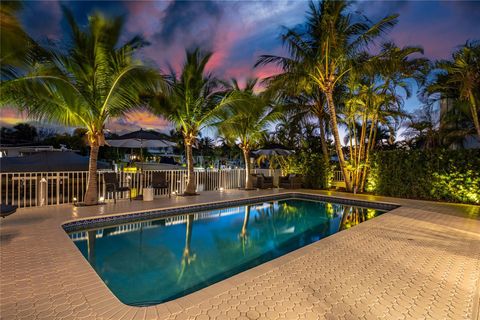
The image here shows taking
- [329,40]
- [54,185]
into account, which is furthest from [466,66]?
[54,185]

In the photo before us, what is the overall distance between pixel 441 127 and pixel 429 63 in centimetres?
677

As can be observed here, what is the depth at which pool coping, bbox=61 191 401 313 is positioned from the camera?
115 inches

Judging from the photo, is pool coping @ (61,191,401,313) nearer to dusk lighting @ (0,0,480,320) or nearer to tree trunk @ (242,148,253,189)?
dusk lighting @ (0,0,480,320)

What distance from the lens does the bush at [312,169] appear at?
14352 mm

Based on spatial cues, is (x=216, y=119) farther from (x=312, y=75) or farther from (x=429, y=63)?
(x=429, y=63)

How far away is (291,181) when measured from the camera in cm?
1452

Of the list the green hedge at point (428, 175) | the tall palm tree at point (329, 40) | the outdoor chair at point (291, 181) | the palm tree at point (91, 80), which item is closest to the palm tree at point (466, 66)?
the green hedge at point (428, 175)

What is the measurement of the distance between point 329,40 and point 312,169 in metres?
6.84

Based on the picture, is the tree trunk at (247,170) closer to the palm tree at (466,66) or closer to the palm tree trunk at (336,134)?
the palm tree trunk at (336,134)

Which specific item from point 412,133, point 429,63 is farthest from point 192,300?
point 412,133

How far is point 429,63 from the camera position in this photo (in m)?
10.9

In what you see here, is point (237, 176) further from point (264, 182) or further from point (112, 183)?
point (112, 183)

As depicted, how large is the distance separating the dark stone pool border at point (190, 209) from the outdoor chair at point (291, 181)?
2035mm

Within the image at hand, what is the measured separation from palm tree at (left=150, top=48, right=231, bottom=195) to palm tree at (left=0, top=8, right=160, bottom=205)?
221cm
